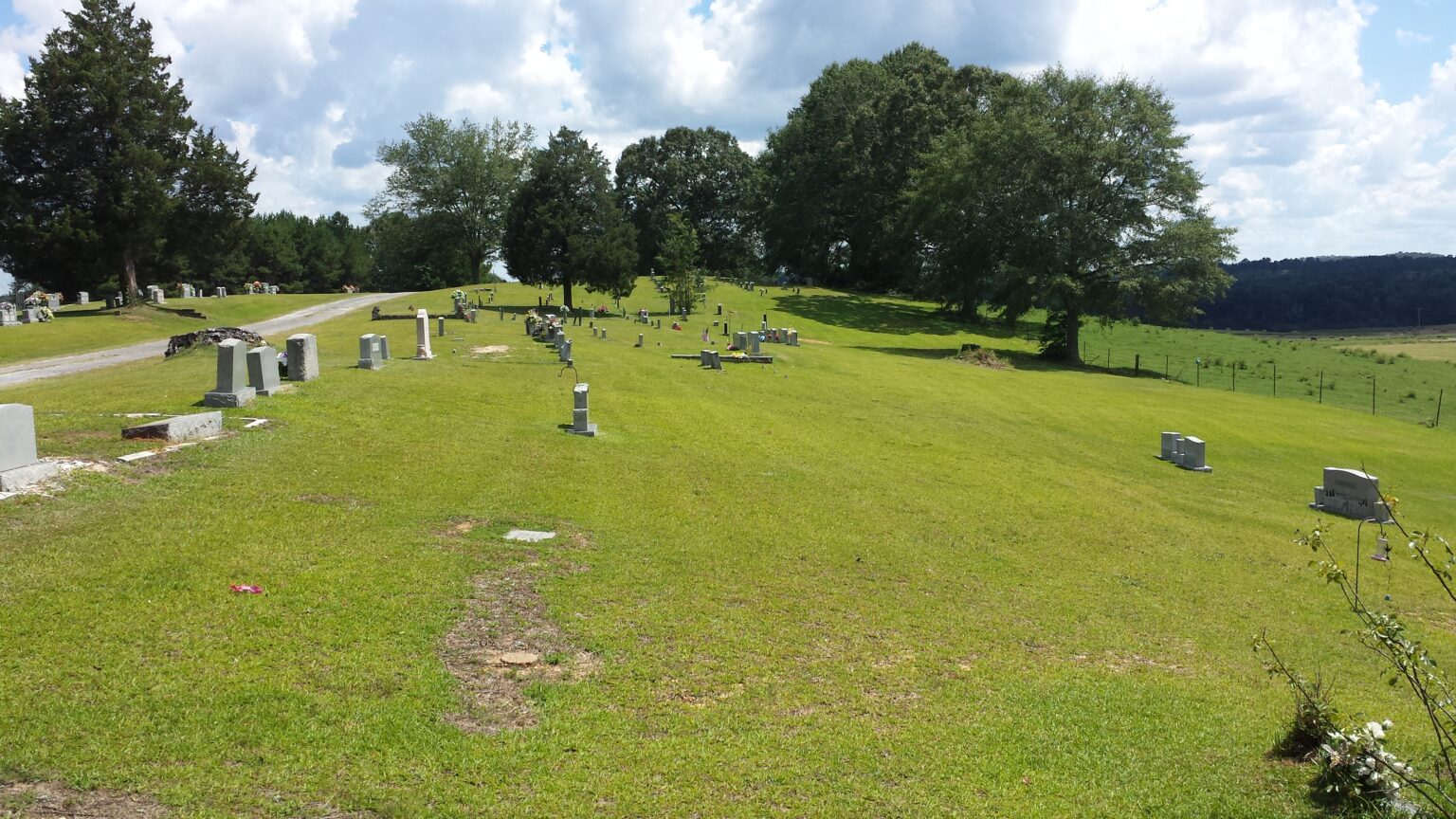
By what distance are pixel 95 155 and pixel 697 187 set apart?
2490 inches

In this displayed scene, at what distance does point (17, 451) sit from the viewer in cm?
1145

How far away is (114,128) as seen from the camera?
44.1 m

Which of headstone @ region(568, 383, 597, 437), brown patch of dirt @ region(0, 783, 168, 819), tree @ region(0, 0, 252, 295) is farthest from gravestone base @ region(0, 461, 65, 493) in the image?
tree @ region(0, 0, 252, 295)

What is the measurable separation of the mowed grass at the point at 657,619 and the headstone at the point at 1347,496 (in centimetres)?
99

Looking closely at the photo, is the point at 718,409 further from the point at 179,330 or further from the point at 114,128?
the point at 114,128

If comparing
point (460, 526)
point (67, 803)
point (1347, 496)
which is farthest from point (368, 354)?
point (1347, 496)

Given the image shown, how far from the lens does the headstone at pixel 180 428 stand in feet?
47.3

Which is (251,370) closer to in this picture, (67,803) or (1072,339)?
(67,803)

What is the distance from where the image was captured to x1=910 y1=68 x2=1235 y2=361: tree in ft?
165

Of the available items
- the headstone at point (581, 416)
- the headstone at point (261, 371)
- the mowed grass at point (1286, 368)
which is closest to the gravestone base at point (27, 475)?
the headstone at point (261, 371)

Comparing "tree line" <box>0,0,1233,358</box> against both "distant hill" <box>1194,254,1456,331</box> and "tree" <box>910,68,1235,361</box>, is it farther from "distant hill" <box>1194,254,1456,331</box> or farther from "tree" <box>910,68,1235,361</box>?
"distant hill" <box>1194,254,1456,331</box>

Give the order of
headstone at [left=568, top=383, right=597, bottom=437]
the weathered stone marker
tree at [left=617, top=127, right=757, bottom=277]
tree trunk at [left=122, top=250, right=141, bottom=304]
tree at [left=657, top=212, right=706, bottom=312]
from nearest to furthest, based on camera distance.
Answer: headstone at [left=568, top=383, right=597, bottom=437], the weathered stone marker, tree trunk at [left=122, top=250, right=141, bottom=304], tree at [left=657, top=212, right=706, bottom=312], tree at [left=617, top=127, right=757, bottom=277]

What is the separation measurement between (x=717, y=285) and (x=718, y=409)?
5421cm

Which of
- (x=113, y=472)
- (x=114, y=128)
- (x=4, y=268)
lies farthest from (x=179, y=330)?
(x=113, y=472)
